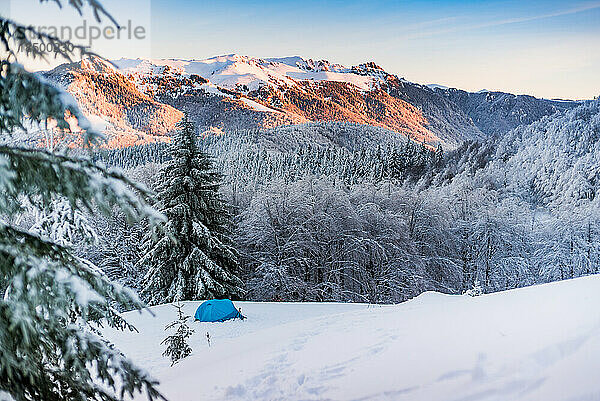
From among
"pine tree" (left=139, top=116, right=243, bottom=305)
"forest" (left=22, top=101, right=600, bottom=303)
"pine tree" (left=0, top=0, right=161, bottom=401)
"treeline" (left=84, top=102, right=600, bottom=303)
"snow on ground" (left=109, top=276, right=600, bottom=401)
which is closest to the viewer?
"pine tree" (left=0, top=0, right=161, bottom=401)

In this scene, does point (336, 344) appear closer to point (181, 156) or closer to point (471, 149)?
point (181, 156)

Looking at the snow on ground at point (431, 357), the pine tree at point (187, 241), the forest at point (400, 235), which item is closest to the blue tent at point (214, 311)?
the pine tree at point (187, 241)

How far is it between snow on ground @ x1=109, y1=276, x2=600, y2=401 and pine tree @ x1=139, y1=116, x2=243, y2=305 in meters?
9.92

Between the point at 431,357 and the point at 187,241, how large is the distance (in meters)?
14.1

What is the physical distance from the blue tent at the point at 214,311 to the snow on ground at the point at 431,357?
689cm

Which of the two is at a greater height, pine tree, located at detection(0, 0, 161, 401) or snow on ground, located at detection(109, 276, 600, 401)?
pine tree, located at detection(0, 0, 161, 401)

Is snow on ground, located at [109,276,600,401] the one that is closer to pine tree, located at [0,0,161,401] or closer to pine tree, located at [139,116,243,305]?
pine tree, located at [0,0,161,401]

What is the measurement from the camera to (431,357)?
4688mm

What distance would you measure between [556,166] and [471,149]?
17.9m

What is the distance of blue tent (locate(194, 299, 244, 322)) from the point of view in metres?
14.1

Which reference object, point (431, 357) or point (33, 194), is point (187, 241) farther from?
point (33, 194)

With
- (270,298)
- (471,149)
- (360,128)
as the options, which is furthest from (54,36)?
(360,128)

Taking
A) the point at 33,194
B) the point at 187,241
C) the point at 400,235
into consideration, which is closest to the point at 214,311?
the point at 187,241

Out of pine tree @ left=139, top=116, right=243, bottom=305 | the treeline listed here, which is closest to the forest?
the treeline
